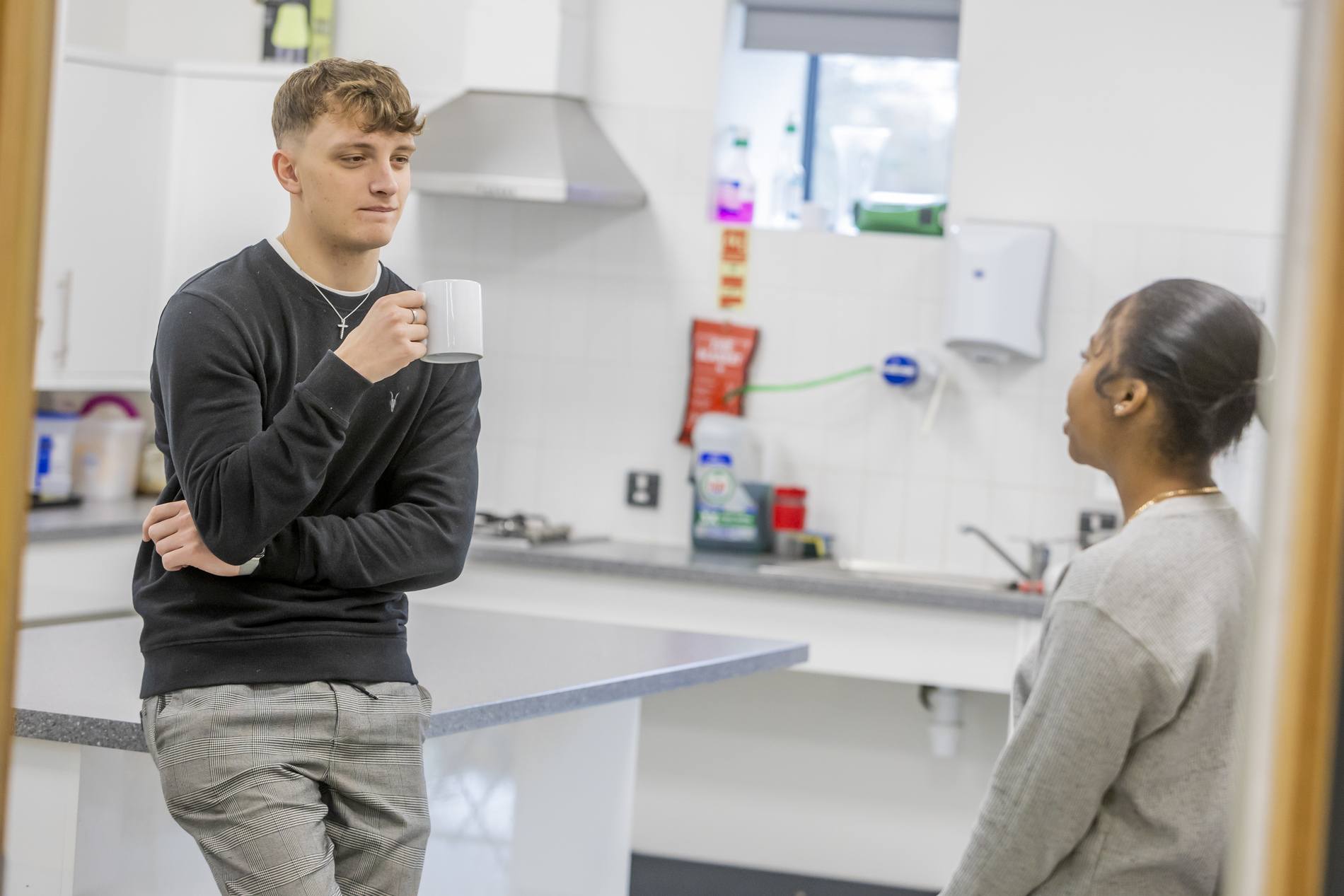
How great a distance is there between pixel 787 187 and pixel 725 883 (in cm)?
170

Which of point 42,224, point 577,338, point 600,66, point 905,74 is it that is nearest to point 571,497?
point 577,338

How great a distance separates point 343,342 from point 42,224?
507 millimetres

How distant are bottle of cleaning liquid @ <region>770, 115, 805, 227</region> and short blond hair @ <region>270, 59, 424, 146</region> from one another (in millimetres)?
2445

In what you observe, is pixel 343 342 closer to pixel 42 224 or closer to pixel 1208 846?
pixel 42 224

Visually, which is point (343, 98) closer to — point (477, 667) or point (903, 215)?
point (477, 667)

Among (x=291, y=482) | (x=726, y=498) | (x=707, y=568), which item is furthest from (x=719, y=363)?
(x=291, y=482)

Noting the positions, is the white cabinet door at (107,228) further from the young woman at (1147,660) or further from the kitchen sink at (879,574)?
the young woman at (1147,660)

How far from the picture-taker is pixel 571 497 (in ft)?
12.6

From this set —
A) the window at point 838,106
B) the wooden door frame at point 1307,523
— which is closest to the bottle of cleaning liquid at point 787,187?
the window at point 838,106

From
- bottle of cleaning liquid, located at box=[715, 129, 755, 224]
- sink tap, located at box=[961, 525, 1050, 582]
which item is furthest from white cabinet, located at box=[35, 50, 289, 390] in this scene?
sink tap, located at box=[961, 525, 1050, 582]

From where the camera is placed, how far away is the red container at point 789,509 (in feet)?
11.8

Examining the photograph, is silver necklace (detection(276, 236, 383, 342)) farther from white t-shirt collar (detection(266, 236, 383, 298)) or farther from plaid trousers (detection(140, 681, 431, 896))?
plaid trousers (detection(140, 681, 431, 896))

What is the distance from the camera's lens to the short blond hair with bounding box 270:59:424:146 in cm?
133

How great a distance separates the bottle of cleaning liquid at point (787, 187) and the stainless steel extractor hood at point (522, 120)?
0.34m
